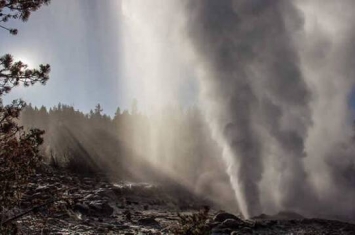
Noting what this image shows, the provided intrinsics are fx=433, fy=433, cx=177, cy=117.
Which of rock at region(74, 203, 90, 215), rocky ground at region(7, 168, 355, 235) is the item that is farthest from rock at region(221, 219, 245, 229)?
rock at region(74, 203, 90, 215)

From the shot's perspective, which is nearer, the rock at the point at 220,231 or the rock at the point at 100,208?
the rock at the point at 220,231

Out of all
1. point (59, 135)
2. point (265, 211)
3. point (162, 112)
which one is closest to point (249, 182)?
point (265, 211)

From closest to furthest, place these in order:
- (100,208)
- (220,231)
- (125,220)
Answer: (220,231) < (125,220) < (100,208)

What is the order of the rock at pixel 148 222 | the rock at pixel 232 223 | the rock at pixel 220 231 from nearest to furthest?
1. the rock at pixel 220 231
2. the rock at pixel 232 223
3. the rock at pixel 148 222

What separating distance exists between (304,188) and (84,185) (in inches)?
743

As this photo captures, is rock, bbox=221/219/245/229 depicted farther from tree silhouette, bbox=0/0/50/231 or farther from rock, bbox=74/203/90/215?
tree silhouette, bbox=0/0/50/231

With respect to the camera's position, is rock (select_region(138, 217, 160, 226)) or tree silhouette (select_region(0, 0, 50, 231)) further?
rock (select_region(138, 217, 160, 226))

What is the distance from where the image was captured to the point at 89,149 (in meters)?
68.4

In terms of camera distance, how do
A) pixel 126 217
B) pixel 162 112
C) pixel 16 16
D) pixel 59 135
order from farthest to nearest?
1. pixel 162 112
2. pixel 59 135
3. pixel 126 217
4. pixel 16 16

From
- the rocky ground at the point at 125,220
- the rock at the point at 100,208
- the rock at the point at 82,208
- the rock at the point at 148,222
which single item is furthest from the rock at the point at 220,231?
the rock at the point at 82,208

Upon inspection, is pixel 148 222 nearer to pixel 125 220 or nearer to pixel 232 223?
pixel 125 220

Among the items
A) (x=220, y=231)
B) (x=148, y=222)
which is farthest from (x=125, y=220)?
(x=220, y=231)

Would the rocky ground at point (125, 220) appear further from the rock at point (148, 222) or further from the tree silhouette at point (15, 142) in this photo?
the tree silhouette at point (15, 142)

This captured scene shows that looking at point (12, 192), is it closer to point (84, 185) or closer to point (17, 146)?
point (17, 146)
